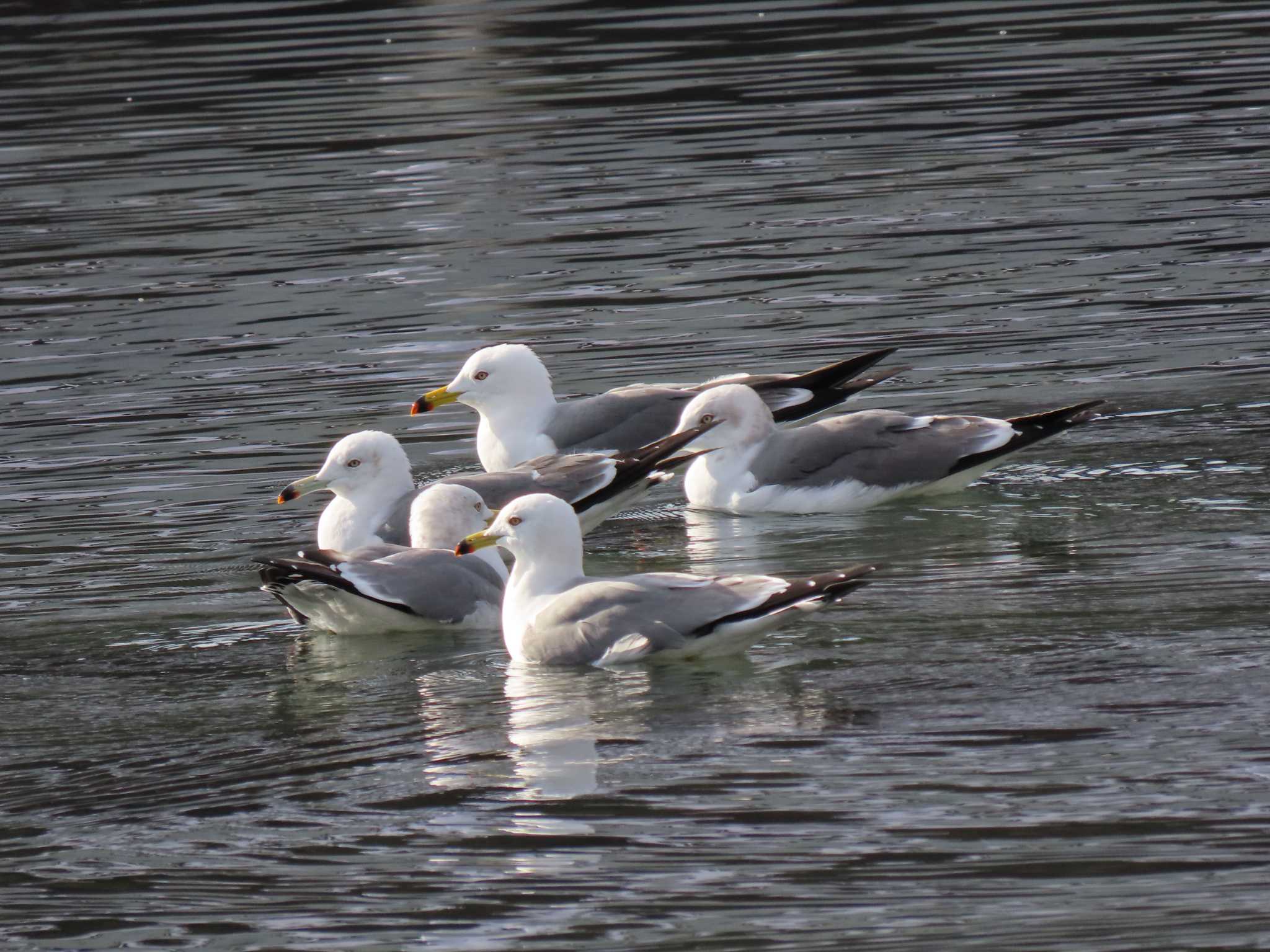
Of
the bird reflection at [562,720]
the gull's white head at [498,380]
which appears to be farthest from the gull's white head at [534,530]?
the gull's white head at [498,380]

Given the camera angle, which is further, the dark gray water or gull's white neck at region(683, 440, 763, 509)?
gull's white neck at region(683, 440, 763, 509)

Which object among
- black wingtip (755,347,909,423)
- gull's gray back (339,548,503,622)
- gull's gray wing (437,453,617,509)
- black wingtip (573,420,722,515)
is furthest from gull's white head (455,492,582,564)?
black wingtip (755,347,909,423)

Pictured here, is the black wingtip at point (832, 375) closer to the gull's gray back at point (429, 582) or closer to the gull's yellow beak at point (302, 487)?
the gull's yellow beak at point (302, 487)

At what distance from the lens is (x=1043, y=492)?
11023mm

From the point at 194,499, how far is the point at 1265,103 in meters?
14.0

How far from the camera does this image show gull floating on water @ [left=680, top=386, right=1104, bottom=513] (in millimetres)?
11008

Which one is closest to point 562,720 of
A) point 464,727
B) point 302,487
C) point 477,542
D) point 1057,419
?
point 464,727

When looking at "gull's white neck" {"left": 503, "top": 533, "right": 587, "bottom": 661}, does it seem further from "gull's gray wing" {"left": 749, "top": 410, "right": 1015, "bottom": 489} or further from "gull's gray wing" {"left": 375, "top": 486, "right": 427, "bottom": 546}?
"gull's gray wing" {"left": 749, "top": 410, "right": 1015, "bottom": 489}

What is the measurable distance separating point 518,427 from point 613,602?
3.57 m

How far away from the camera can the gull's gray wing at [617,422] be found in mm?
11828

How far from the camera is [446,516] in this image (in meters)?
9.81

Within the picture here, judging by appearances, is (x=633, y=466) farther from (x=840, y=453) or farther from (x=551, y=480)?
(x=840, y=453)

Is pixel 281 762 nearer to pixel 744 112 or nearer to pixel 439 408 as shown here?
pixel 439 408

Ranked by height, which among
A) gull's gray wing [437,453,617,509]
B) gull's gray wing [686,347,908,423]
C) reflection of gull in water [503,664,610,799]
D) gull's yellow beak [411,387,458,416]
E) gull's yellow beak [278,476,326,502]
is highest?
gull's yellow beak [411,387,458,416]
